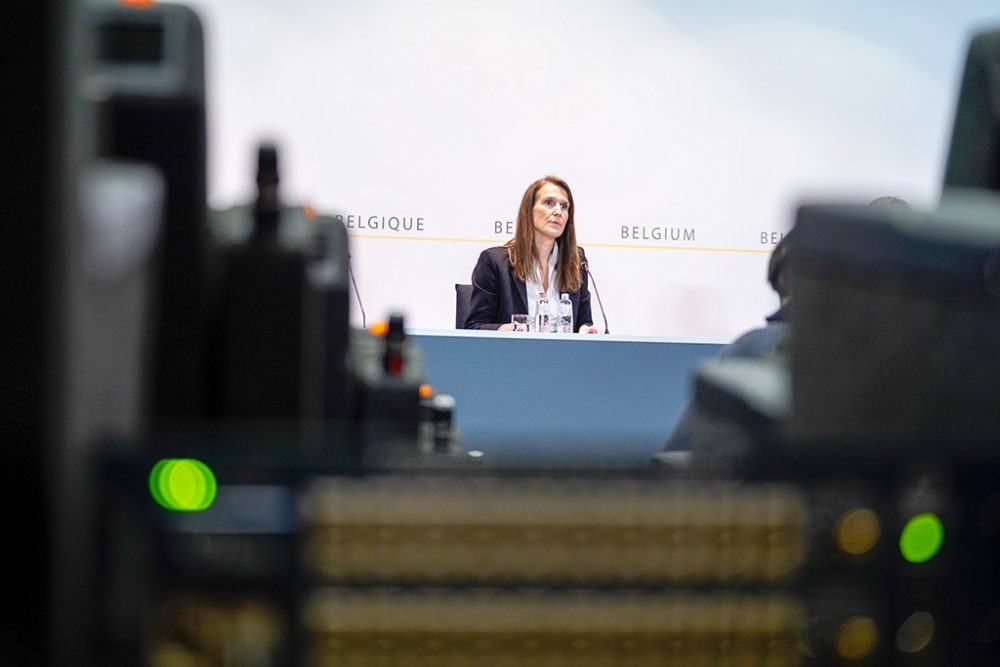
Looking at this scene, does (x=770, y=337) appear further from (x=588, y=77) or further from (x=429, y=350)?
(x=588, y=77)

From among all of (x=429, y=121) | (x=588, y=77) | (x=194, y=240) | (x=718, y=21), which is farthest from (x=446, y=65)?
(x=194, y=240)

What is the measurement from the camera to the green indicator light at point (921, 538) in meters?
0.36

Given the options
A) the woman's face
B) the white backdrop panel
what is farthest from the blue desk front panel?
the white backdrop panel

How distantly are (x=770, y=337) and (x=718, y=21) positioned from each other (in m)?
3.25

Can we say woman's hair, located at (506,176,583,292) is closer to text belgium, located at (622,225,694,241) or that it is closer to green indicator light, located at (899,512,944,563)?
text belgium, located at (622,225,694,241)

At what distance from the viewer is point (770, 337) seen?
2.38 meters

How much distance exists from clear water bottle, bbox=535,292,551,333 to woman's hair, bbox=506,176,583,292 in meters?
0.09

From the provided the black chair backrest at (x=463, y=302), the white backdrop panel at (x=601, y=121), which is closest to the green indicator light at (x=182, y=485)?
the black chair backrest at (x=463, y=302)

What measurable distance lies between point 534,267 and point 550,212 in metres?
0.24

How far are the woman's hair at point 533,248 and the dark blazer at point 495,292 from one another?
4 centimetres

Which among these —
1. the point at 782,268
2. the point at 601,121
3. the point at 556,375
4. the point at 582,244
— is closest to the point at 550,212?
the point at 582,244

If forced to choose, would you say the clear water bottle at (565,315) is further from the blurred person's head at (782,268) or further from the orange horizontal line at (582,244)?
the blurred person's head at (782,268)

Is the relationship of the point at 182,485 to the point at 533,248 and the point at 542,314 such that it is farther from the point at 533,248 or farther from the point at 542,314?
the point at 533,248

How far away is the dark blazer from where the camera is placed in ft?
14.2
